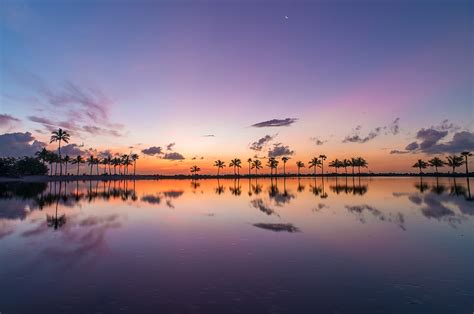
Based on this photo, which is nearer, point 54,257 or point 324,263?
point 324,263

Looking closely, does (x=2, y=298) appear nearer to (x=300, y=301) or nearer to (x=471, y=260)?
(x=300, y=301)

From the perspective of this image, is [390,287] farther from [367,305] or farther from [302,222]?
[302,222]

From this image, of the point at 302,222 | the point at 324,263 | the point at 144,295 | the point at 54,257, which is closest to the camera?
the point at 144,295

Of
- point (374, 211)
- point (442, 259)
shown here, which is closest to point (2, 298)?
point (442, 259)

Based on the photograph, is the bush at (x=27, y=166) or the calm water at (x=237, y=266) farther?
the bush at (x=27, y=166)

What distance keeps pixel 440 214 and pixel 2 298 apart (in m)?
34.1

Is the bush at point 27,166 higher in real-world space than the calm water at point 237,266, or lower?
higher

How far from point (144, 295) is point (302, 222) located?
18.4 metres

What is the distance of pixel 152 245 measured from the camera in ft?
63.1

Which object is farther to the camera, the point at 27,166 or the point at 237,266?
the point at 27,166

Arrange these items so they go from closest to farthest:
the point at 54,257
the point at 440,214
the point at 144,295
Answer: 1. the point at 144,295
2. the point at 54,257
3. the point at 440,214

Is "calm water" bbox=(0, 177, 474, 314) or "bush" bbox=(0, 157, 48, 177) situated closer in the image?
"calm water" bbox=(0, 177, 474, 314)

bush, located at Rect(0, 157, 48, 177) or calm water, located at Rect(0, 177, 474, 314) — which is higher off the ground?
bush, located at Rect(0, 157, 48, 177)

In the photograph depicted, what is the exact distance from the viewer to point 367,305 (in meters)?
10.4
